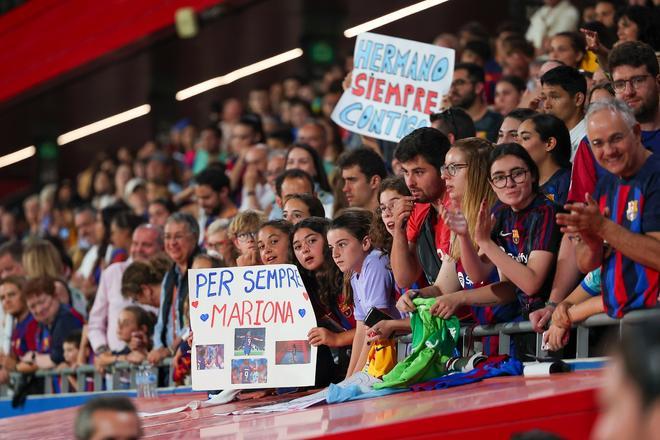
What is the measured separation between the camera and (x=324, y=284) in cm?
686

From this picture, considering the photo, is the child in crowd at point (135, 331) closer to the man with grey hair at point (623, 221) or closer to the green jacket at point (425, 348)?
the green jacket at point (425, 348)

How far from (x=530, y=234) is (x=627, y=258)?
2.43 feet

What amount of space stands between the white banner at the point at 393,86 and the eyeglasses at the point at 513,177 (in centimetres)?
242

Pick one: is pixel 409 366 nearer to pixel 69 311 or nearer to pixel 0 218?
pixel 69 311

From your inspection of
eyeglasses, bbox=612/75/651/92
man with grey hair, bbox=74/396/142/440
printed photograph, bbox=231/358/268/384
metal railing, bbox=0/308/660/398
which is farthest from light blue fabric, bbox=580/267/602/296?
man with grey hair, bbox=74/396/142/440

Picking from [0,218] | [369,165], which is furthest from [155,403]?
[0,218]

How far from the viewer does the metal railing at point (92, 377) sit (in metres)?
9.28

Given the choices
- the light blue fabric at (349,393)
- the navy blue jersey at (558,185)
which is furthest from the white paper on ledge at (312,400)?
the navy blue jersey at (558,185)

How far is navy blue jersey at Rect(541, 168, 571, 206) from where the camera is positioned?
6105 millimetres

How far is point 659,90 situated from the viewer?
20.4 ft

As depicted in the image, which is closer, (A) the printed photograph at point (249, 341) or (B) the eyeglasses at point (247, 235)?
(A) the printed photograph at point (249, 341)

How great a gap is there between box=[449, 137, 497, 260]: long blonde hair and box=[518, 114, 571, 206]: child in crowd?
0.27 metres

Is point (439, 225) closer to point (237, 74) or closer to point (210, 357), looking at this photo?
point (210, 357)

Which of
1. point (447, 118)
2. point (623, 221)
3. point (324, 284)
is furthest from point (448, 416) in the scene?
point (447, 118)
